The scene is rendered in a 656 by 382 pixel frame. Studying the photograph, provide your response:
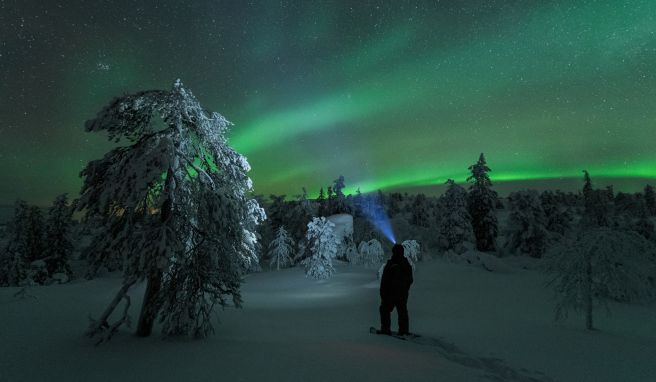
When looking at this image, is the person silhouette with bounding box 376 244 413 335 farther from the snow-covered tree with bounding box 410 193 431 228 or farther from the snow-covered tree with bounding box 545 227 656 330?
the snow-covered tree with bounding box 410 193 431 228

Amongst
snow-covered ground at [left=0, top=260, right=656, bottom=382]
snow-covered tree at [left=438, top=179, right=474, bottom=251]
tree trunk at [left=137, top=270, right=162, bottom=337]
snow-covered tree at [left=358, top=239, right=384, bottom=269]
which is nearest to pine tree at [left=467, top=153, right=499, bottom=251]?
snow-covered tree at [left=438, top=179, right=474, bottom=251]

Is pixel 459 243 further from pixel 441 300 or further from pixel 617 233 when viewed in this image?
pixel 617 233

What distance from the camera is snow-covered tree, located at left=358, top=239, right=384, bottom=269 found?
38938 millimetres

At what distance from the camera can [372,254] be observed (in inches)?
1551

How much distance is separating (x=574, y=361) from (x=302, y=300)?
15.4 metres

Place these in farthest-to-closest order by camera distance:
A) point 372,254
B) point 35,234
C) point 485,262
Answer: point 35,234, point 372,254, point 485,262

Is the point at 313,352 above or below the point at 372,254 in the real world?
above

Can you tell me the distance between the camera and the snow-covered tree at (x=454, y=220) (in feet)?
161

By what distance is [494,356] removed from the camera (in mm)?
7926

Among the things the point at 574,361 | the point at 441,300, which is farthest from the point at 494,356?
the point at 441,300

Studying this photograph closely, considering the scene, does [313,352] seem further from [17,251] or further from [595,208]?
[595,208]

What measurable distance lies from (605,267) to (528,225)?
40.4m

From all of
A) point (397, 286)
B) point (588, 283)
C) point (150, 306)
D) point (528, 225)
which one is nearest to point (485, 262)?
point (528, 225)

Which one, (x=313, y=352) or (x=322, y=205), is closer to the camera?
(x=313, y=352)
